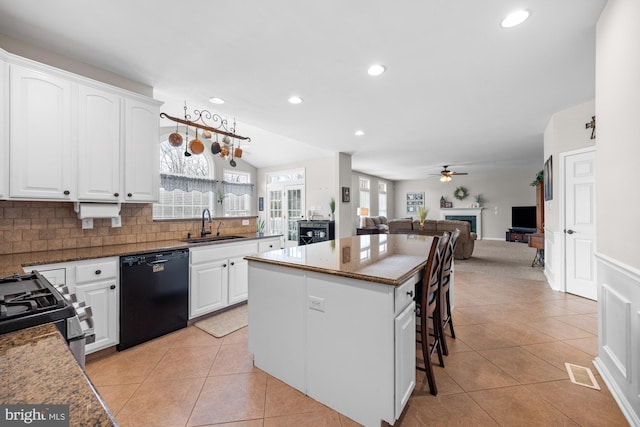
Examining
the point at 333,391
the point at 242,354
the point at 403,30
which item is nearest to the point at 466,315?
the point at 333,391

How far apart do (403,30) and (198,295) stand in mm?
3062

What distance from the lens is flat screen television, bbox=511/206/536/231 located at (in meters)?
9.30

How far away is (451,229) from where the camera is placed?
20.8 ft

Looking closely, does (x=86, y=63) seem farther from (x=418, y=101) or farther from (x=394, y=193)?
(x=394, y=193)

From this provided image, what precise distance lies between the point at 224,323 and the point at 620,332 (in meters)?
3.15

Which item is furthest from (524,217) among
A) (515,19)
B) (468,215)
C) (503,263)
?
(515,19)

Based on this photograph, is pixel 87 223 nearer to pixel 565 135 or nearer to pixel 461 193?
pixel 565 135

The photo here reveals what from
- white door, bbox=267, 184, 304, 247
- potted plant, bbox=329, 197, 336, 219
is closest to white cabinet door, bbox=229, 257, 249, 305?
potted plant, bbox=329, 197, 336, 219

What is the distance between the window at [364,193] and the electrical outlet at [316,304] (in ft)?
26.7

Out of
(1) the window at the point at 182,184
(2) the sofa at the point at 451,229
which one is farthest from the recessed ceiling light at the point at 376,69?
(1) the window at the point at 182,184

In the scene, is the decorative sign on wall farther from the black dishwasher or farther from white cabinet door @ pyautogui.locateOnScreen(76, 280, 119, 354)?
white cabinet door @ pyautogui.locateOnScreen(76, 280, 119, 354)

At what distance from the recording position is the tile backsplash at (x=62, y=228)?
2150mm

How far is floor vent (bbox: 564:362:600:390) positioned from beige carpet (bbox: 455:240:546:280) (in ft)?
9.82

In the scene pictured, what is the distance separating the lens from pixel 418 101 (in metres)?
3.33
